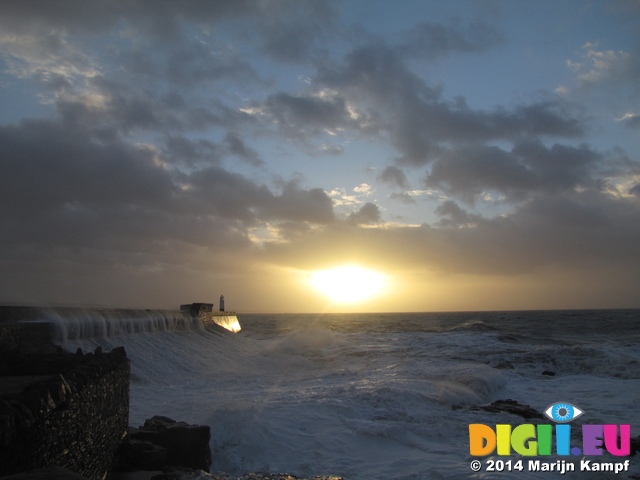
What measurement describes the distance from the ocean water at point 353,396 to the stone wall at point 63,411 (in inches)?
99.0

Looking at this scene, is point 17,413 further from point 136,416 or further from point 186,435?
point 136,416

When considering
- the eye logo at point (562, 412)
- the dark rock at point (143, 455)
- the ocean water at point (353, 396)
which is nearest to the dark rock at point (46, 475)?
the dark rock at point (143, 455)

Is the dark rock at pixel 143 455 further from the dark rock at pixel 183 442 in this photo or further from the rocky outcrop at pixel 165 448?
the dark rock at pixel 183 442

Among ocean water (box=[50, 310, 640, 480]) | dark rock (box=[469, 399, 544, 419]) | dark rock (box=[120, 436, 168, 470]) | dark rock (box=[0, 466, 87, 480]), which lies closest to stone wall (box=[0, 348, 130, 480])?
dark rock (box=[120, 436, 168, 470])

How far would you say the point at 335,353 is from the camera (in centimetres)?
2758

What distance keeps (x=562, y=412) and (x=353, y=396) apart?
18.7 ft

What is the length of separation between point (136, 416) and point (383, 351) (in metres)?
19.1

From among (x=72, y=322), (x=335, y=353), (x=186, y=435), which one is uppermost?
(x=72, y=322)

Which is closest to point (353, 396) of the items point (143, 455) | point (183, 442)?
point (183, 442)

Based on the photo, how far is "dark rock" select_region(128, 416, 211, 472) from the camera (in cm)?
710

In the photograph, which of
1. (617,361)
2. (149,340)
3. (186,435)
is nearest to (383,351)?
(617,361)

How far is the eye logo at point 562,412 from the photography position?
1141 centimetres

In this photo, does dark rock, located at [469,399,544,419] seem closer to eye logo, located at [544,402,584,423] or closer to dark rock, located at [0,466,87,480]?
eye logo, located at [544,402,584,423]

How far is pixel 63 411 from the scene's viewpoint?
4648 millimetres
